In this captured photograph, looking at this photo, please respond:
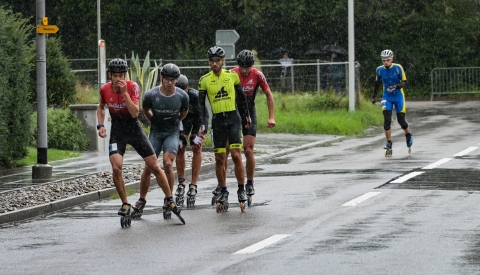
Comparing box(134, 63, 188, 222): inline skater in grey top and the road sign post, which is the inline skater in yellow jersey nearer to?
box(134, 63, 188, 222): inline skater in grey top

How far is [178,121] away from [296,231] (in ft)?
8.07

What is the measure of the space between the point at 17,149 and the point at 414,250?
10.7 m

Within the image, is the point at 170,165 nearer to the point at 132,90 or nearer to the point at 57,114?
the point at 132,90

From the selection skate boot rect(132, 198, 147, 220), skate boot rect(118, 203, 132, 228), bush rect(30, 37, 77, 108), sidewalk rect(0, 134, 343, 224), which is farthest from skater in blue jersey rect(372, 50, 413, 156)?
bush rect(30, 37, 77, 108)

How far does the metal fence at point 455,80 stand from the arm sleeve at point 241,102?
1146 inches

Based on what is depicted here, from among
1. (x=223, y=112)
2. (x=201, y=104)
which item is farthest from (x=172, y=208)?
A: (x=201, y=104)

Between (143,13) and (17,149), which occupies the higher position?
(143,13)

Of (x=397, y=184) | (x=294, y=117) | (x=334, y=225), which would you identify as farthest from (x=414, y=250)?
(x=294, y=117)

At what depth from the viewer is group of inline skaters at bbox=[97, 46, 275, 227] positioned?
11820 mm

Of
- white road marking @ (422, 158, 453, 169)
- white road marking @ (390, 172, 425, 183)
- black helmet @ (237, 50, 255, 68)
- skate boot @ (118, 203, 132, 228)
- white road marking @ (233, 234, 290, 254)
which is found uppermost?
black helmet @ (237, 50, 255, 68)

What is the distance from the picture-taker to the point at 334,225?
1105 cm

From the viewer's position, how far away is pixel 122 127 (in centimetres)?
1192

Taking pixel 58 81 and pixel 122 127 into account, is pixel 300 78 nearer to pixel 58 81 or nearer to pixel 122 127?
pixel 58 81

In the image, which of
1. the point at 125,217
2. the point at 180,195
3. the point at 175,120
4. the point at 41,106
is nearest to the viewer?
the point at 125,217
